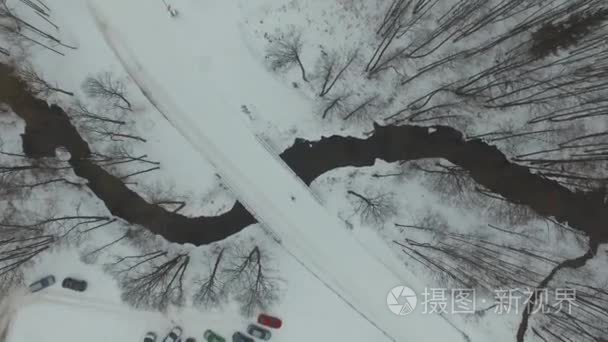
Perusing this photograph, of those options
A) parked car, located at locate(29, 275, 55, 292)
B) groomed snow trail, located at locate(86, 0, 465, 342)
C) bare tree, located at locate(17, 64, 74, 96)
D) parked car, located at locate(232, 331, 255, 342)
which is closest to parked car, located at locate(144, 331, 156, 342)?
parked car, located at locate(232, 331, 255, 342)

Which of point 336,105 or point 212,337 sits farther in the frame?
point 336,105

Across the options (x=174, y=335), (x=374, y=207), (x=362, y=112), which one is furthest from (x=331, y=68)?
(x=174, y=335)

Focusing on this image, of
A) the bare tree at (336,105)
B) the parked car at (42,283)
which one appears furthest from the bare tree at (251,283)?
the parked car at (42,283)

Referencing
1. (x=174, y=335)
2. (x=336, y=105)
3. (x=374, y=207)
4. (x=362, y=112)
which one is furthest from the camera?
(x=362, y=112)

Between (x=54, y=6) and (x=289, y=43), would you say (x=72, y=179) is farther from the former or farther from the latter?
(x=289, y=43)

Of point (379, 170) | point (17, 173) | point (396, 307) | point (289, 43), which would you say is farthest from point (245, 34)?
point (396, 307)

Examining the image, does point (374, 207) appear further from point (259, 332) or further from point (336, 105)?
point (259, 332)
